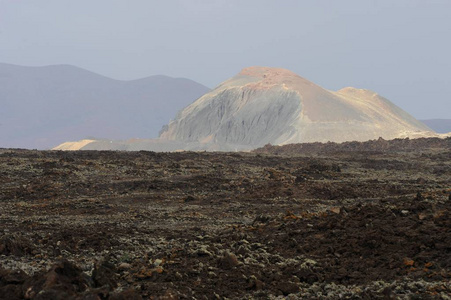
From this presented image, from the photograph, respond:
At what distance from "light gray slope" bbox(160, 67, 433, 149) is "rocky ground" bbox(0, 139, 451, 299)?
48406mm

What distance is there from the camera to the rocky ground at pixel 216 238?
8.37 meters

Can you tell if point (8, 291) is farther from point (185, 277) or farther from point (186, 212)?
point (186, 212)

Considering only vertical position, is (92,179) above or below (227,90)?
below

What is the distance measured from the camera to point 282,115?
8350 cm

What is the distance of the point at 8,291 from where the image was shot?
7.37 metres

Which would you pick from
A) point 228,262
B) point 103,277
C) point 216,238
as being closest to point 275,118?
point 216,238

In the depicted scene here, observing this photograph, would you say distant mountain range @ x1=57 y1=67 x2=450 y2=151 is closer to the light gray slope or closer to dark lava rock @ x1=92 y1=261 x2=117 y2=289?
the light gray slope

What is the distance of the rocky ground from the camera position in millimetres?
8367

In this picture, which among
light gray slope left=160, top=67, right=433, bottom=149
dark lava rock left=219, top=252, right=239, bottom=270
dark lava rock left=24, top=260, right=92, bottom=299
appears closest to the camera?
dark lava rock left=24, top=260, right=92, bottom=299

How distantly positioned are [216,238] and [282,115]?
71716 mm

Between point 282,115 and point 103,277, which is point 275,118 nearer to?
point 282,115

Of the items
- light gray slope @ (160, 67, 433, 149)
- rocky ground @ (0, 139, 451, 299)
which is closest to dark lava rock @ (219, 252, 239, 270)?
rocky ground @ (0, 139, 451, 299)

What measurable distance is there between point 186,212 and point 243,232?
5.69 m

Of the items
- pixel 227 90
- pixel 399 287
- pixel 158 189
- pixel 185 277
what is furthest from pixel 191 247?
pixel 227 90
